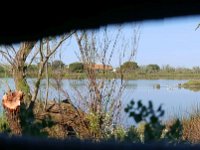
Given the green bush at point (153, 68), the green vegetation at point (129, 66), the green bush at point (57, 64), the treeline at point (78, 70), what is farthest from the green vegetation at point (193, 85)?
the green bush at point (57, 64)

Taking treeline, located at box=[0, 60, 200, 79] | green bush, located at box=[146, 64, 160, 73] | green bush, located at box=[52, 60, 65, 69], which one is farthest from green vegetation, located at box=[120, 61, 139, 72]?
green bush, located at box=[146, 64, 160, 73]

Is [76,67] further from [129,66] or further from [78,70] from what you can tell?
[129,66]

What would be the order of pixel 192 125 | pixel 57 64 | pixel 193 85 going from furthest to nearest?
pixel 57 64 → pixel 193 85 → pixel 192 125

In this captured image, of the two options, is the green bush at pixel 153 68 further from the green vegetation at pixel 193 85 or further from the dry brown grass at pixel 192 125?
the green vegetation at pixel 193 85

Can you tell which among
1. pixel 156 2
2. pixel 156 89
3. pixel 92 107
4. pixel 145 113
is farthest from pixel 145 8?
pixel 92 107

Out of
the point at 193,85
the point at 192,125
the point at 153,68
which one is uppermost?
the point at 153,68

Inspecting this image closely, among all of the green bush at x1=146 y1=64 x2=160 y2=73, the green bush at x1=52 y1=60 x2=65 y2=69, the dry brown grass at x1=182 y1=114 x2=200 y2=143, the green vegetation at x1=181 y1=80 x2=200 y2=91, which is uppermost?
the green bush at x1=52 y1=60 x2=65 y2=69

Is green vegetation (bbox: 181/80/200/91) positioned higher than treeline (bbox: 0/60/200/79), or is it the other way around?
treeline (bbox: 0/60/200/79)

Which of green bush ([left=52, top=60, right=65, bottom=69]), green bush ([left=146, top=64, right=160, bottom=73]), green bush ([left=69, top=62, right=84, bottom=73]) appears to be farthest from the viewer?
green bush ([left=52, top=60, right=65, bottom=69])

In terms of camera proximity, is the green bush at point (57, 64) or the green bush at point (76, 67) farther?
the green bush at point (57, 64)

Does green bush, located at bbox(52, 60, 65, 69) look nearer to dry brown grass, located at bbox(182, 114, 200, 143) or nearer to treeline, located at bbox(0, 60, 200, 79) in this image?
treeline, located at bbox(0, 60, 200, 79)

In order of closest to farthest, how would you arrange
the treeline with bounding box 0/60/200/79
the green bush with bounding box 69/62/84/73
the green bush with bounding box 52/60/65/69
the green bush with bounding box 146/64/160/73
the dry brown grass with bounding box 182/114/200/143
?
the green bush with bounding box 146/64/160/73, the dry brown grass with bounding box 182/114/200/143, the treeline with bounding box 0/60/200/79, the green bush with bounding box 69/62/84/73, the green bush with bounding box 52/60/65/69

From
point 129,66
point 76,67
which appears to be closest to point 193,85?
point 129,66

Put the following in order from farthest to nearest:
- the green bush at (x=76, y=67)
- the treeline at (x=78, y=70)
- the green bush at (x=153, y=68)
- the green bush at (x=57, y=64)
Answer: the green bush at (x=57, y=64), the green bush at (x=76, y=67), the treeline at (x=78, y=70), the green bush at (x=153, y=68)
